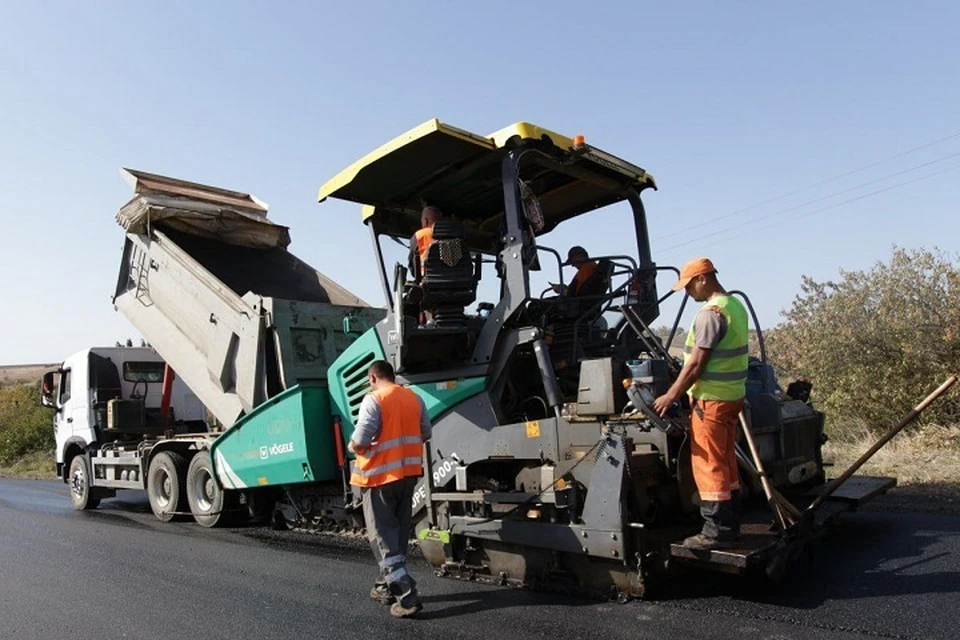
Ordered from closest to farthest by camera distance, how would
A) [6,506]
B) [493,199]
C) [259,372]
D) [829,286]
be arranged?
[493,199]
[259,372]
[6,506]
[829,286]

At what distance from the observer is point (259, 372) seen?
6.60 meters

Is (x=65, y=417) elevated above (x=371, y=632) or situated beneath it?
elevated above

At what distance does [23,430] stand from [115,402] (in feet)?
40.4

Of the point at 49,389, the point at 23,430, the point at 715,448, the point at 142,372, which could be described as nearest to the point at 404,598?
the point at 715,448

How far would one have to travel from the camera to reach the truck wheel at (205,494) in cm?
724

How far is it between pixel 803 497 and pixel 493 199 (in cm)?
299

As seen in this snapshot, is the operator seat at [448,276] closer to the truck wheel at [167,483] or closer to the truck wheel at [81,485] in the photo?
the truck wheel at [167,483]

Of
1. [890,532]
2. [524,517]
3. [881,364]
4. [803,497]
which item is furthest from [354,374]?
[881,364]

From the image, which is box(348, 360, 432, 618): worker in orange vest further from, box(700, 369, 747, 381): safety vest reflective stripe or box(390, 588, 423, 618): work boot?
box(700, 369, 747, 381): safety vest reflective stripe

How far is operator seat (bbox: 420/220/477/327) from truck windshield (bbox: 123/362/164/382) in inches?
256

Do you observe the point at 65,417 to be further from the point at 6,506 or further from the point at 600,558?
the point at 600,558

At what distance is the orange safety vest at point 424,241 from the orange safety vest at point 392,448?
3.20 feet

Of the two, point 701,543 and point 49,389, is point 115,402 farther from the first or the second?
point 701,543

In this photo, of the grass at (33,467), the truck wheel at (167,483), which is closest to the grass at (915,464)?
the truck wheel at (167,483)
